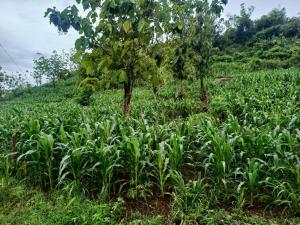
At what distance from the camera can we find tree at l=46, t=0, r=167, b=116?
16.7ft

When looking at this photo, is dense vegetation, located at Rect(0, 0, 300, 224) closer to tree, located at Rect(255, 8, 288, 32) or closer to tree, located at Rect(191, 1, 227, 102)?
tree, located at Rect(191, 1, 227, 102)

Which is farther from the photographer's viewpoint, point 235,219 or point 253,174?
point 253,174

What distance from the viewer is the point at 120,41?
17.8ft

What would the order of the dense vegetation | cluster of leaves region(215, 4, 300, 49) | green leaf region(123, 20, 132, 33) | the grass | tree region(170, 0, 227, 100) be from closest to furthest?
the grass
the dense vegetation
green leaf region(123, 20, 132, 33)
tree region(170, 0, 227, 100)
cluster of leaves region(215, 4, 300, 49)

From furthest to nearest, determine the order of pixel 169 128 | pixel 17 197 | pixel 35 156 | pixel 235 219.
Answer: pixel 169 128 < pixel 35 156 < pixel 17 197 < pixel 235 219

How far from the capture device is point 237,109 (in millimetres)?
8367

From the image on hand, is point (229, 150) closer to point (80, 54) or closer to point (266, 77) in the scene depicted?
point (80, 54)

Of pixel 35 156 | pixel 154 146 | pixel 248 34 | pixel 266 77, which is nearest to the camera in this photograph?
pixel 35 156

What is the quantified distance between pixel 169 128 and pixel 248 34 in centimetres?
3934

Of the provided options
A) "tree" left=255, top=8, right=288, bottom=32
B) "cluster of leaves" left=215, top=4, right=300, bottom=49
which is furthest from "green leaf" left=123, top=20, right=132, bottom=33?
"tree" left=255, top=8, right=288, bottom=32

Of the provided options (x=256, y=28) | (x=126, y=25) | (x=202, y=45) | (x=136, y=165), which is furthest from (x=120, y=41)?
(x=256, y=28)

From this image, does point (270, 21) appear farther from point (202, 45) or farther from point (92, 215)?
point (92, 215)

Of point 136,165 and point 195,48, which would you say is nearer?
point 136,165

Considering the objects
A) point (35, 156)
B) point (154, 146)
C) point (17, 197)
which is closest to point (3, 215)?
point (17, 197)
